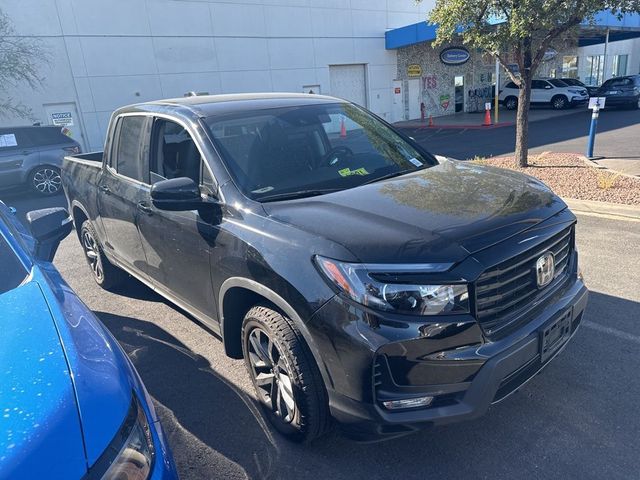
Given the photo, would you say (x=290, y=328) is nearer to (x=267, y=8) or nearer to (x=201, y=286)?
(x=201, y=286)

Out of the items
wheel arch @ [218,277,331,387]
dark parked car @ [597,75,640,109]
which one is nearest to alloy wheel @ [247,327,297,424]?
wheel arch @ [218,277,331,387]

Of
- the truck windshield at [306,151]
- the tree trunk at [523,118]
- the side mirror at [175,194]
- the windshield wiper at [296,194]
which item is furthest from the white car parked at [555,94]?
the side mirror at [175,194]

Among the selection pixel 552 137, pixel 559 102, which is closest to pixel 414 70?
pixel 559 102

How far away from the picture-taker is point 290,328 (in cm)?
253

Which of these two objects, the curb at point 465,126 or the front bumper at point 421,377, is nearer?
the front bumper at point 421,377

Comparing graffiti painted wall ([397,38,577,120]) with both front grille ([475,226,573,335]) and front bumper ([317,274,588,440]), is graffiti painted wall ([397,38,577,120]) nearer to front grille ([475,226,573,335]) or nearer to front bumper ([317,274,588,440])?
front grille ([475,226,573,335])

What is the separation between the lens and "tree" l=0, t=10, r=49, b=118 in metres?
14.5

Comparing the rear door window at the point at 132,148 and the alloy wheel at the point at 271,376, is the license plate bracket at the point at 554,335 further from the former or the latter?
the rear door window at the point at 132,148

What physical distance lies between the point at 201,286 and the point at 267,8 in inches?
782

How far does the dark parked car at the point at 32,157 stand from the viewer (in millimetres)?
11172

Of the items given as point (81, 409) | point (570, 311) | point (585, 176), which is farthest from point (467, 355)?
point (585, 176)

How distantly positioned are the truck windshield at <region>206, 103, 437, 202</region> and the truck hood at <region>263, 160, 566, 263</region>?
0.21 metres

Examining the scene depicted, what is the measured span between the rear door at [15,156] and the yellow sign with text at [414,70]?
66.7 feet

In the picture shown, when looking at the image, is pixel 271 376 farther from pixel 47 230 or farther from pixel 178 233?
A: pixel 47 230
